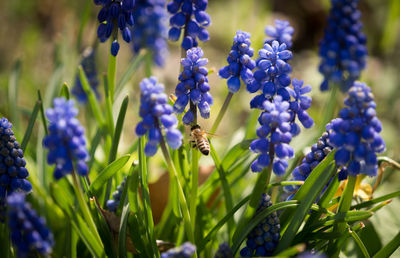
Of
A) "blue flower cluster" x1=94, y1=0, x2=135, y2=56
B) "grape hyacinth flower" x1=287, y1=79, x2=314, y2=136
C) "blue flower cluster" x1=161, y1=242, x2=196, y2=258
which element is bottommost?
"blue flower cluster" x1=161, y1=242, x2=196, y2=258

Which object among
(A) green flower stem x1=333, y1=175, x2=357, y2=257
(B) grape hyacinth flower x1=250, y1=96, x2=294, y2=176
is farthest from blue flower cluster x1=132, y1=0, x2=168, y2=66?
(A) green flower stem x1=333, y1=175, x2=357, y2=257

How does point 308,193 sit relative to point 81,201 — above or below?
above

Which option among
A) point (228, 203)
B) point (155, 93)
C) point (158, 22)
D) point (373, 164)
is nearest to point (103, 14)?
point (155, 93)

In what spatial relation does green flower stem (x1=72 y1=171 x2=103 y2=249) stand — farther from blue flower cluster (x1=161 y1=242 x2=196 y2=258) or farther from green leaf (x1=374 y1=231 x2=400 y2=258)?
green leaf (x1=374 y1=231 x2=400 y2=258)

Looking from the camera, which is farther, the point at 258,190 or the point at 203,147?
the point at 203,147

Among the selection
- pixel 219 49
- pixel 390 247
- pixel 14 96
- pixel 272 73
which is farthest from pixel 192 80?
pixel 219 49

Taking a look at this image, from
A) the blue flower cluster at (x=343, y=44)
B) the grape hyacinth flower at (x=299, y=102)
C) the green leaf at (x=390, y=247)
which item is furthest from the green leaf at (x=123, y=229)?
the blue flower cluster at (x=343, y=44)

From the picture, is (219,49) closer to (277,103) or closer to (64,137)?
(277,103)

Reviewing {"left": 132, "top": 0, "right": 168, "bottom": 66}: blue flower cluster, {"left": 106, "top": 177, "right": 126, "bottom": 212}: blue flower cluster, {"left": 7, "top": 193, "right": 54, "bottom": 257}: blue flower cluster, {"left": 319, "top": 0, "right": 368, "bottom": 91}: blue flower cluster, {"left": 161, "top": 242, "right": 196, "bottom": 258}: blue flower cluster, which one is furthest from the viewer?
{"left": 132, "top": 0, "right": 168, "bottom": 66}: blue flower cluster
